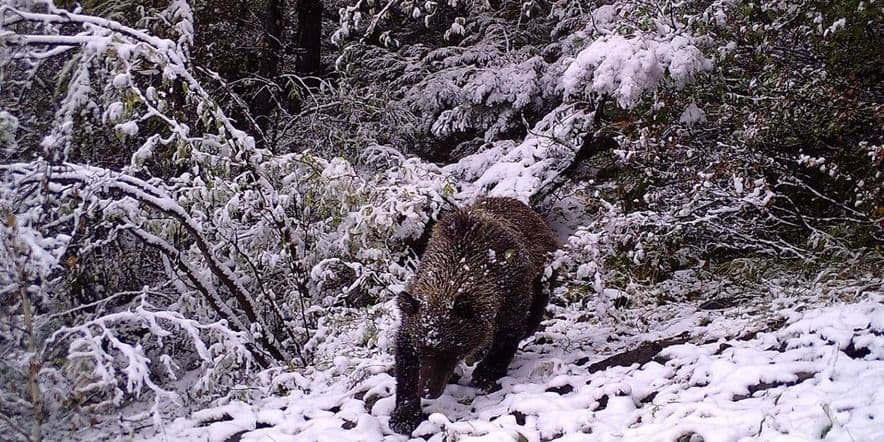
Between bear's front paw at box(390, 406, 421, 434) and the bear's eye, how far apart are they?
0.68 meters

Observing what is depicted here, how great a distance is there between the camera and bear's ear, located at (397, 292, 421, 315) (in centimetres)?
470

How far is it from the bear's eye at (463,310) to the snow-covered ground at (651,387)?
61 centimetres

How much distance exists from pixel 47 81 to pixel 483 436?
4171 millimetres

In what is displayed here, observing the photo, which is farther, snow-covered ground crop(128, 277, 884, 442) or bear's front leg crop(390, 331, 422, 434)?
bear's front leg crop(390, 331, 422, 434)

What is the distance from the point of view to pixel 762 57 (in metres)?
6.43

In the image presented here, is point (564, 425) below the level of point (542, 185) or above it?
below

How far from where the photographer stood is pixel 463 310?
467 centimetres

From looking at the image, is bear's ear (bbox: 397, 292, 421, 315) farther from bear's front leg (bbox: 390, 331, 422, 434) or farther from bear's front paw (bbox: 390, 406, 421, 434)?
bear's front paw (bbox: 390, 406, 421, 434)

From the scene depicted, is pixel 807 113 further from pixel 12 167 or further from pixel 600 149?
pixel 12 167

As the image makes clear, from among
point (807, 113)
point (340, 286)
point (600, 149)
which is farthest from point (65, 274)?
point (807, 113)

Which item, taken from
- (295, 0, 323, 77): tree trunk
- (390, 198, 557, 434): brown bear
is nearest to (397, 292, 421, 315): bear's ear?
(390, 198, 557, 434): brown bear

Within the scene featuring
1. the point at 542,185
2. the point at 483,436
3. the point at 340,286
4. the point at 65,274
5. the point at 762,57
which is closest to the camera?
the point at 483,436

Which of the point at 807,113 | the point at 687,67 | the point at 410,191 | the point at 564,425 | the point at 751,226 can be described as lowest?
the point at 564,425

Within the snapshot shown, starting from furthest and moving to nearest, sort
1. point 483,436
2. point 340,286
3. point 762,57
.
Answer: point 340,286 < point 762,57 < point 483,436
